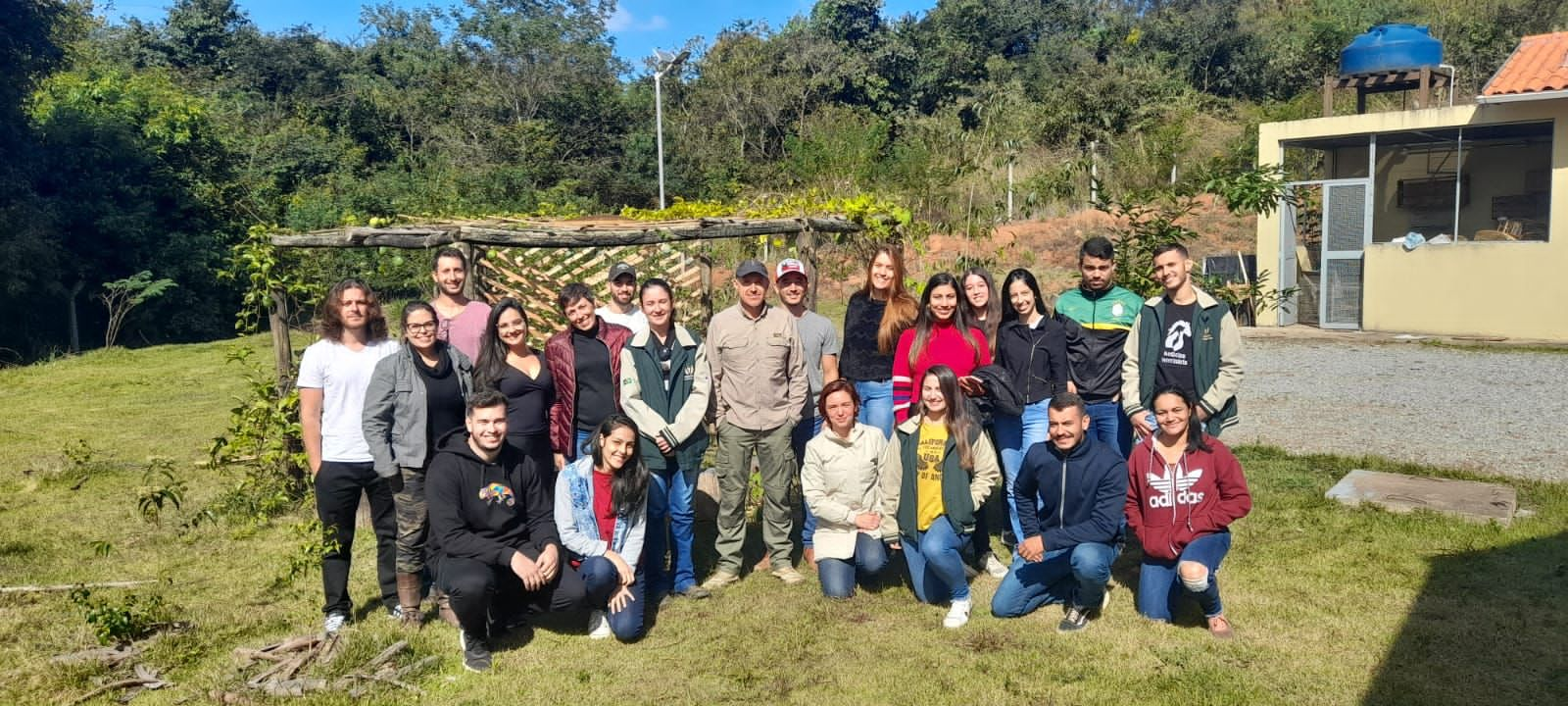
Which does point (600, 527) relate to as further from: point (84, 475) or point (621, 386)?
point (84, 475)

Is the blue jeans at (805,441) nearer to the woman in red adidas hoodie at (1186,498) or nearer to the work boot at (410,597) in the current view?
the woman in red adidas hoodie at (1186,498)

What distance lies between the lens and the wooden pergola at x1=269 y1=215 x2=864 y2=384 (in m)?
6.02

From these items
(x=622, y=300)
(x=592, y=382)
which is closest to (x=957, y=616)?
(x=592, y=382)

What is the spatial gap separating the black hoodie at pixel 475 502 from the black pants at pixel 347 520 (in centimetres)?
29

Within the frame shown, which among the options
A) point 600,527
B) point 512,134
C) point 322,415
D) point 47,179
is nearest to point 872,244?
point 600,527

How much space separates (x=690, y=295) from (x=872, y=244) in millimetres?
1517

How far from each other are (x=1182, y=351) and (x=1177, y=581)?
97cm

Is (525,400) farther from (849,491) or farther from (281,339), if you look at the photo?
(281,339)

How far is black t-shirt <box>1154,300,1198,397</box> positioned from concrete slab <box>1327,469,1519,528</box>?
2117mm

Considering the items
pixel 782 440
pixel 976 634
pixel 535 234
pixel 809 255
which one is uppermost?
pixel 535 234

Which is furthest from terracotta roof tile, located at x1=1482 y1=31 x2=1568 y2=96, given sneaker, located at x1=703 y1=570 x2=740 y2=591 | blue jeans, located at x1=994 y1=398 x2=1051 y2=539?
sneaker, located at x1=703 y1=570 x2=740 y2=591

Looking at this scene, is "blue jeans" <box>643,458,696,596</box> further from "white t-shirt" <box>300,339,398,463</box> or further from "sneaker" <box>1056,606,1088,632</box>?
"sneaker" <box>1056,606,1088,632</box>

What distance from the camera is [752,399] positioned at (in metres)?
4.93

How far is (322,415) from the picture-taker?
429 centimetres
